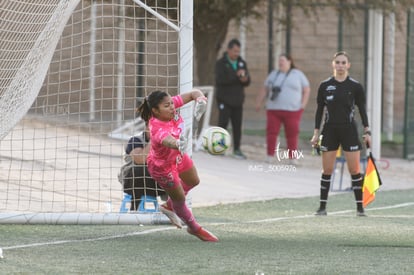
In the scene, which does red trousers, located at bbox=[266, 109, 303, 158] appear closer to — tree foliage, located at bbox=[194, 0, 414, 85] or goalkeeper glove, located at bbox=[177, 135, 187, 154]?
tree foliage, located at bbox=[194, 0, 414, 85]

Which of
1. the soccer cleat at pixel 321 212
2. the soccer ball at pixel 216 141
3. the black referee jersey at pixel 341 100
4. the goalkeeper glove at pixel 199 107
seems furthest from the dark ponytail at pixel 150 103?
the soccer cleat at pixel 321 212

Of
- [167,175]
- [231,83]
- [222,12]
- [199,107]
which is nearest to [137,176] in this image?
[167,175]

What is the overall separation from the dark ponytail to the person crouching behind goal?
1750 millimetres

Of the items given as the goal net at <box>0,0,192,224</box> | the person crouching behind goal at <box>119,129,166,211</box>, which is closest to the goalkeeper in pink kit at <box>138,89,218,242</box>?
the goal net at <box>0,0,192,224</box>

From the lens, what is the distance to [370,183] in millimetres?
13211

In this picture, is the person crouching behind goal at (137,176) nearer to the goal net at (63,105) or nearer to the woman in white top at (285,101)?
the goal net at (63,105)

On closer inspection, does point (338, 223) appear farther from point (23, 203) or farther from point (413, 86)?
point (413, 86)

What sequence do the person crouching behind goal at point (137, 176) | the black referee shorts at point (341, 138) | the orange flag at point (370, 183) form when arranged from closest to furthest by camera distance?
the person crouching behind goal at point (137, 176) < the black referee shorts at point (341, 138) < the orange flag at point (370, 183)

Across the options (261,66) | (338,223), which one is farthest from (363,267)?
(261,66)

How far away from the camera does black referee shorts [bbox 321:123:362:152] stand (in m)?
12.6

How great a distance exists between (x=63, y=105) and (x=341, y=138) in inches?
129

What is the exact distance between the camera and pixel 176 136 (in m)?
9.85

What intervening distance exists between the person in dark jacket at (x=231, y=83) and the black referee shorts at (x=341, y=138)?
281 inches

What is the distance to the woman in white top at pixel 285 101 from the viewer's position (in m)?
19.6
